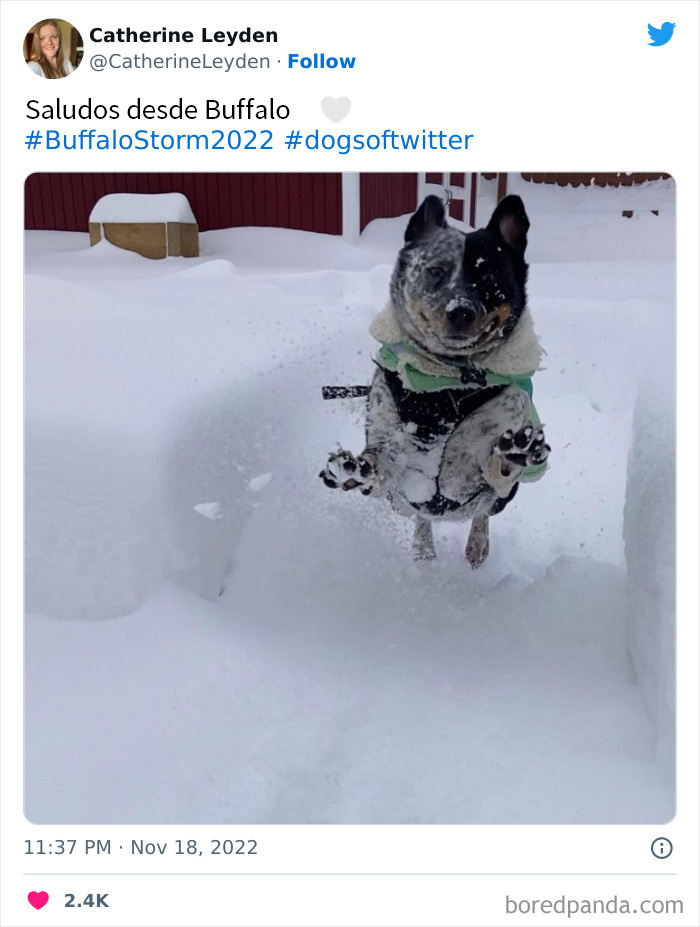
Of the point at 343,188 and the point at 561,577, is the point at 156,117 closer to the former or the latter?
the point at 561,577

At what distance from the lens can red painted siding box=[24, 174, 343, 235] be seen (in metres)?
8.03

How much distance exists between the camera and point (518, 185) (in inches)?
530

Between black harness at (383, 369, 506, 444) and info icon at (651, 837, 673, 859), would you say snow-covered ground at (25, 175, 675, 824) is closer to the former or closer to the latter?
info icon at (651, 837, 673, 859)

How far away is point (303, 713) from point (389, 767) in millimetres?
317

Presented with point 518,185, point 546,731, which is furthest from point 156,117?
point 518,185

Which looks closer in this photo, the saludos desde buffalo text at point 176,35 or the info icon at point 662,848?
the info icon at point 662,848

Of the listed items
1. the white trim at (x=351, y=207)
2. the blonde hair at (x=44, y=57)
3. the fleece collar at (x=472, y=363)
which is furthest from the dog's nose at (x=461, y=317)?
the white trim at (x=351, y=207)

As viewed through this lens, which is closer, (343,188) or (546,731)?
(546,731)

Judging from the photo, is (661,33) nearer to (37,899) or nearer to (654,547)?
(654,547)

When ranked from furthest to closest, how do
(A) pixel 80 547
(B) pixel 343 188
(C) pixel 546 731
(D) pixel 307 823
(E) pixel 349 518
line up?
(B) pixel 343 188, (E) pixel 349 518, (A) pixel 80 547, (C) pixel 546 731, (D) pixel 307 823

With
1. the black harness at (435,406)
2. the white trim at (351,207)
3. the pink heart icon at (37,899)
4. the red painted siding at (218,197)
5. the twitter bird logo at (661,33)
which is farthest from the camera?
the red painted siding at (218,197)

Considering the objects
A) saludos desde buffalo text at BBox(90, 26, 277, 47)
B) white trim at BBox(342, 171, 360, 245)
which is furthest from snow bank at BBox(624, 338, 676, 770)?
white trim at BBox(342, 171, 360, 245)

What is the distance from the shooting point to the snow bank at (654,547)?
6.58ft

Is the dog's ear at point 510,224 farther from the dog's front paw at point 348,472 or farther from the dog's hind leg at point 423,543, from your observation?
the dog's hind leg at point 423,543
